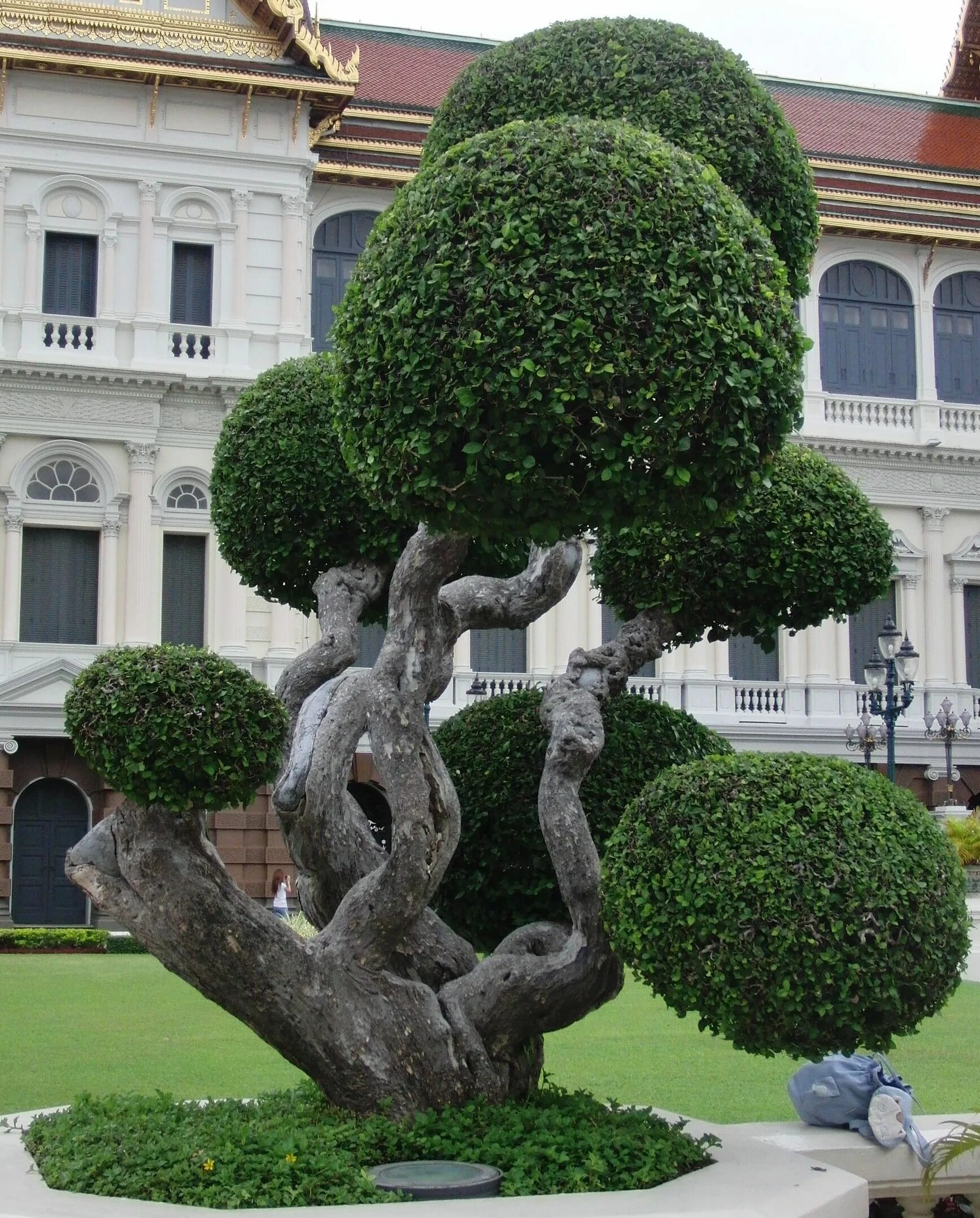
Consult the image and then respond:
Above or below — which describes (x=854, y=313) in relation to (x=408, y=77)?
below

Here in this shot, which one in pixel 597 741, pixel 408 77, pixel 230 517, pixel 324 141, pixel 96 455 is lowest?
pixel 597 741

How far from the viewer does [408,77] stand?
104ft

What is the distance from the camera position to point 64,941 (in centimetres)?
2216

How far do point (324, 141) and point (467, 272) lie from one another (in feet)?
73.5

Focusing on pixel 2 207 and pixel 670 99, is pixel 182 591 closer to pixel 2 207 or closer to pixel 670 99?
pixel 2 207

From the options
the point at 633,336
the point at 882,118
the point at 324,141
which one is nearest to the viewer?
the point at 633,336

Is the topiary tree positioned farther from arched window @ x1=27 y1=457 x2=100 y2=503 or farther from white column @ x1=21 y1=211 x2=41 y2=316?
white column @ x1=21 y1=211 x2=41 y2=316

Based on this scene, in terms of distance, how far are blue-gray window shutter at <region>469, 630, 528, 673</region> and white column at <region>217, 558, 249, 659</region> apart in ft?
12.7

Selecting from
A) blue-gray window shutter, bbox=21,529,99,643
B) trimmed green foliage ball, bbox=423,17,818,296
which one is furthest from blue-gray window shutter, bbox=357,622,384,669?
trimmed green foliage ball, bbox=423,17,818,296

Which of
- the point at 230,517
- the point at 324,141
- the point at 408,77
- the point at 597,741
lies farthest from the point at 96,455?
the point at 597,741

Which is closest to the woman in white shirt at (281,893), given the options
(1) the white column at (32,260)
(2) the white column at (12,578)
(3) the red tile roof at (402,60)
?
(2) the white column at (12,578)

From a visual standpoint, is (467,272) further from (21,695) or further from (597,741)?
(21,695)

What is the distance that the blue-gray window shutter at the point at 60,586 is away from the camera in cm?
2580

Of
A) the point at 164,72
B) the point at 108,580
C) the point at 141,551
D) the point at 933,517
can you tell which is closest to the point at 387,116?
the point at 164,72
